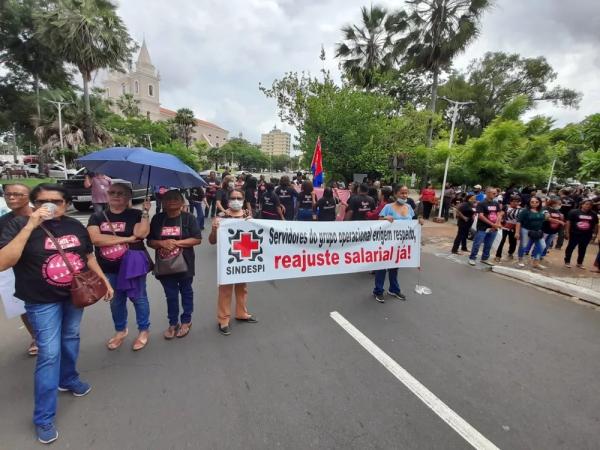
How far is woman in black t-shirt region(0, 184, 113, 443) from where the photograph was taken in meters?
1.94

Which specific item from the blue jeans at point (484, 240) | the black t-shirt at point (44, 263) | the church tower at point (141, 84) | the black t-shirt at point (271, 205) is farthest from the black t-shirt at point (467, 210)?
the church tower at point (141, 84)

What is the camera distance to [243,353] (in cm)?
311

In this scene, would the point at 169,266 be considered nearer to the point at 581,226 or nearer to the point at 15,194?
the point at 15,194

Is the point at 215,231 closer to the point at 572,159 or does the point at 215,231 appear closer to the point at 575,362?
the point at 575,362

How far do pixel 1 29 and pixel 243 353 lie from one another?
3185 cm

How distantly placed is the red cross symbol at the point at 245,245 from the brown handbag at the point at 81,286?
1.46 meters

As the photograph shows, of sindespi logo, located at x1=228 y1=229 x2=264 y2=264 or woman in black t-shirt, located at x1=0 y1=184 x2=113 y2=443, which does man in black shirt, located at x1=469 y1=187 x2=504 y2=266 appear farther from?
woman in black t-shirt, located at x1=0 y1=184 x2=113 y2=443

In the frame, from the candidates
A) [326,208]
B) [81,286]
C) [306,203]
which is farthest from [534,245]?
[81,286]

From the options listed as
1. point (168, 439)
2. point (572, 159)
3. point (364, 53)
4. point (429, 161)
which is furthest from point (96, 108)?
point (572, 159)

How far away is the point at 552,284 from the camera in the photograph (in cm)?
552

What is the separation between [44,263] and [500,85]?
121ft

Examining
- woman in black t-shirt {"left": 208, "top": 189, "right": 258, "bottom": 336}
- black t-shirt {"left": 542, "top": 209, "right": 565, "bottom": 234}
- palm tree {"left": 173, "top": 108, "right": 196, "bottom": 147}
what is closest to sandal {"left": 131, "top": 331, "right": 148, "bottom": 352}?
woman in black t-shirt {"left": 208, "top": 189, "right": 258, "bottom": 336}

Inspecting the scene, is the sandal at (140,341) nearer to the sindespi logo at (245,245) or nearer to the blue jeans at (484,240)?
the sindespi logo at (245,245)

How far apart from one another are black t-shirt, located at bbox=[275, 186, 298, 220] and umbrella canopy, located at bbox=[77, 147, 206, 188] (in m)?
4.68
